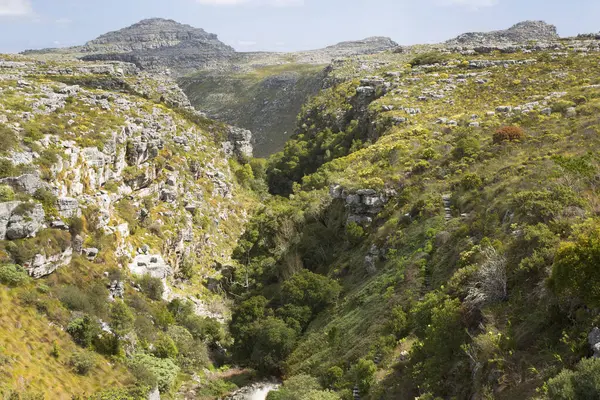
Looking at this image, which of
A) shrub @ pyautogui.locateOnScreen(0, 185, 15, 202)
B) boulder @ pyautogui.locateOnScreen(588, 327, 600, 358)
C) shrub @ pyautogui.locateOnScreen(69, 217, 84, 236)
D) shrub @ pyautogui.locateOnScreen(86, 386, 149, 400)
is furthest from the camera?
shrub @ pyautogui.locateOnScreen(69, 217, 84, 236)

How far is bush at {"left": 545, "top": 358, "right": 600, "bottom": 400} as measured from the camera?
11.4 metres

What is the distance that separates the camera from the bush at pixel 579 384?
37.4 ft

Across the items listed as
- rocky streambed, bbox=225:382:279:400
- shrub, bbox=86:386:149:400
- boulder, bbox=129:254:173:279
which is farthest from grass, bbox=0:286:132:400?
boulder, bbox=129:254:173:279

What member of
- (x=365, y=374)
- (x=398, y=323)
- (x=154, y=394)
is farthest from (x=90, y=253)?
(x=398, y=323)

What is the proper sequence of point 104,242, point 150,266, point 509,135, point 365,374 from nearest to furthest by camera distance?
1. point 365,374
2. point 104,242
3. point 150,266
4. point 509,135

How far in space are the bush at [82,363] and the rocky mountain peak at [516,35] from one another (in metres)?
137

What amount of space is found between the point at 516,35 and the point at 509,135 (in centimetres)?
12521

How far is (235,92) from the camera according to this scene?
183125 mm

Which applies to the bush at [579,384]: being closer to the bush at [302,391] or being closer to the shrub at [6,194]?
the bush at [302,391]

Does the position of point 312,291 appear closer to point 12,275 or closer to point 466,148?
point 466,148

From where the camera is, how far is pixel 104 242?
1526 inches

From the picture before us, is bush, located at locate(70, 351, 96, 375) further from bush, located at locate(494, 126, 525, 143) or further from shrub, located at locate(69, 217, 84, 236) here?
bush, located at locate(494, 126, 525, 143)

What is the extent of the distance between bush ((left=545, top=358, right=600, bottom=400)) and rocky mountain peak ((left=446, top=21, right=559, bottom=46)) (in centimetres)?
13773

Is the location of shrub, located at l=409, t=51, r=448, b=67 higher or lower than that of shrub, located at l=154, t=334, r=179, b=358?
higher
